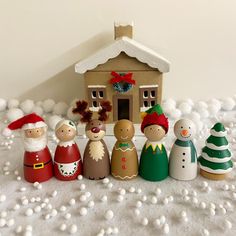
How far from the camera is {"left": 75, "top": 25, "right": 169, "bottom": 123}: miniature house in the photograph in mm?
978

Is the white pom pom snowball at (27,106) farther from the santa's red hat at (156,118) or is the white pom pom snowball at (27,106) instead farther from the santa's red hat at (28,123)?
the santa's red hat at (156,118)

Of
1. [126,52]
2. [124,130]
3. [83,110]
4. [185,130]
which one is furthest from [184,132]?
[126,52]

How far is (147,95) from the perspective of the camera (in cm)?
104

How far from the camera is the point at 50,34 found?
1140 mm

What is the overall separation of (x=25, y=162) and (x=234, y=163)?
544 millimetres

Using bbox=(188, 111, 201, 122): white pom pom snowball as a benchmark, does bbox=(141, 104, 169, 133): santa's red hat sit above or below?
above

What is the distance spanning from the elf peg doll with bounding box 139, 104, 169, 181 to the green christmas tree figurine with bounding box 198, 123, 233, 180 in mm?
103

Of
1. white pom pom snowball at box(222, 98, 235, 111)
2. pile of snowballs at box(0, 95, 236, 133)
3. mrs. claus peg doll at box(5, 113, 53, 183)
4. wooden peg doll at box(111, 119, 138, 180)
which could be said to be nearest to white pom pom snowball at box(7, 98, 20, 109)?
pile of snowballs at box(0, 95, 236, 133)

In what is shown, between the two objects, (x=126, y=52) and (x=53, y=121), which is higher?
(x=126, y=52)

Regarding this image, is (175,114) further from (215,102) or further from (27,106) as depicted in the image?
(27,106)

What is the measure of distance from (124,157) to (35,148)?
0.21m

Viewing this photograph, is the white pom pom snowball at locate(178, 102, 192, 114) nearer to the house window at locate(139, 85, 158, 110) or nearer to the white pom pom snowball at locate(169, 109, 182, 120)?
the white pom pom snowball at locate(169, 109, 182, 120)

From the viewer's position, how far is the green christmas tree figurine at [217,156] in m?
0.78

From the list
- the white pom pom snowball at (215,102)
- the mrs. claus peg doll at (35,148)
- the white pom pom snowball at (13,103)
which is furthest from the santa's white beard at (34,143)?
the white pom pom snowball at (215,102)
